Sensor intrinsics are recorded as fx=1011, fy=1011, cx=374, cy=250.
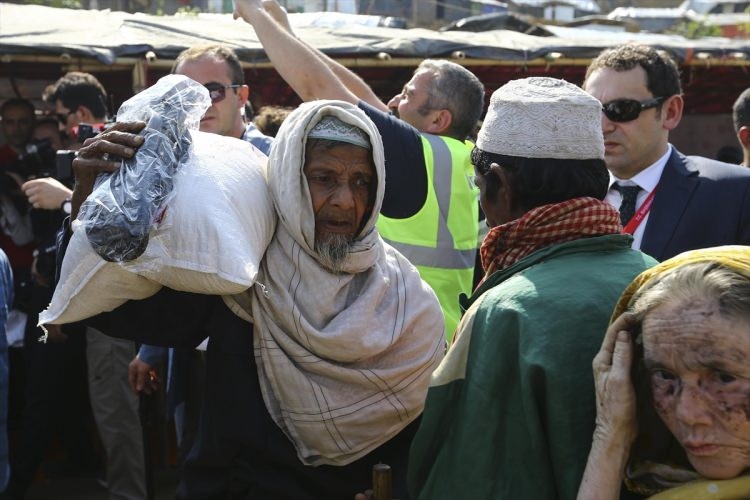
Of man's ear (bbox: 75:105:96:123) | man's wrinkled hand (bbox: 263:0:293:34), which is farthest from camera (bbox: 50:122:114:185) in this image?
man's ear (bbox: 75:105:96:123)

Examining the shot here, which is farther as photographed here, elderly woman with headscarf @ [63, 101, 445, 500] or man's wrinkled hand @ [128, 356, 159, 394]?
man's wrinkled hand @ [128, 356, 159, 394]

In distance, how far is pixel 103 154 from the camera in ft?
7.88

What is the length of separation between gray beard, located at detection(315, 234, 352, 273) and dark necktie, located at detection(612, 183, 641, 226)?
137cm

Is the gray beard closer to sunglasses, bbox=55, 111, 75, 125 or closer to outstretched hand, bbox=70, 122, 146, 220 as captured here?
outstretched hand, bbox=70, 122, 146, 220

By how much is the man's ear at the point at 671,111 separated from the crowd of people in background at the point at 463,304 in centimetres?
1

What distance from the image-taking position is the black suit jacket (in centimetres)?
336

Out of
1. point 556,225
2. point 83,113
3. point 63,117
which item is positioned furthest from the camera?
point 63,117

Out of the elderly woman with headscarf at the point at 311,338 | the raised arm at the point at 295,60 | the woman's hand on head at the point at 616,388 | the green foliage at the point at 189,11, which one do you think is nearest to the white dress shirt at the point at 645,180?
the raised arm at the point at 295,60

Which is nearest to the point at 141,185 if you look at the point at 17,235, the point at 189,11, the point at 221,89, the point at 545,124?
the point at 545,124

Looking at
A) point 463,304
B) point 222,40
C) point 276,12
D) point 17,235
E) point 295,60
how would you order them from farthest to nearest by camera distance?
point 222,40, point 17,235, point 276,12, point 295,60, point 463,304

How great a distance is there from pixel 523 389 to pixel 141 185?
1.02 metres

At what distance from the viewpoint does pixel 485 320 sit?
1.88 meters

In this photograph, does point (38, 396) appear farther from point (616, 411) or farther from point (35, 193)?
point (616, 411)

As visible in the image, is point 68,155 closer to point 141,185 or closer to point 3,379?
point 141,185
